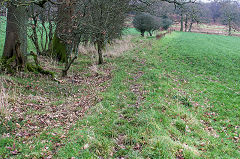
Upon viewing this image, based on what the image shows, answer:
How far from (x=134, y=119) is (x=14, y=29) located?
7278 mm

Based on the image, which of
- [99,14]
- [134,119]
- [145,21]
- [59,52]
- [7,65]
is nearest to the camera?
[134,119]

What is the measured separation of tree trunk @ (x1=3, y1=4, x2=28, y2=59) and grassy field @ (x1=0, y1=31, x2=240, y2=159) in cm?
191

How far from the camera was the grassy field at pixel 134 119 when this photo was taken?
4.57 meters

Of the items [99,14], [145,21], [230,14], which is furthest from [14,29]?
[145,21]

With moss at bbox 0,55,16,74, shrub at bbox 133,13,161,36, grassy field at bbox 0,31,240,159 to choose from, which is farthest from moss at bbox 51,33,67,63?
shrub at bbox 133,13,161,36

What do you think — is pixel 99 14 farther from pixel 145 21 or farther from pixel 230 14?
pixel 145 21

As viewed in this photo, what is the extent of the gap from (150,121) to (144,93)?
2508 mm

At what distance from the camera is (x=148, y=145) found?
186 inches

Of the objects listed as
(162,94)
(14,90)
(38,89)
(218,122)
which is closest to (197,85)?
(162,94)

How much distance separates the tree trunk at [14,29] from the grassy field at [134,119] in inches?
75.3

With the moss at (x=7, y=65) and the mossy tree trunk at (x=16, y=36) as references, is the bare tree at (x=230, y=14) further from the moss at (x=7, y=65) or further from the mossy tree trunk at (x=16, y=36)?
the moss at (x=7, y=65)

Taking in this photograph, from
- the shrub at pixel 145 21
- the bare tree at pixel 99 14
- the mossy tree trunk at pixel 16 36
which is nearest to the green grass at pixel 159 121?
the bare tree at pixel 99 14

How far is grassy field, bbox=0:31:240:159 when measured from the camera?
15.0 feet

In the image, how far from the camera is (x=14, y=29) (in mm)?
9195
